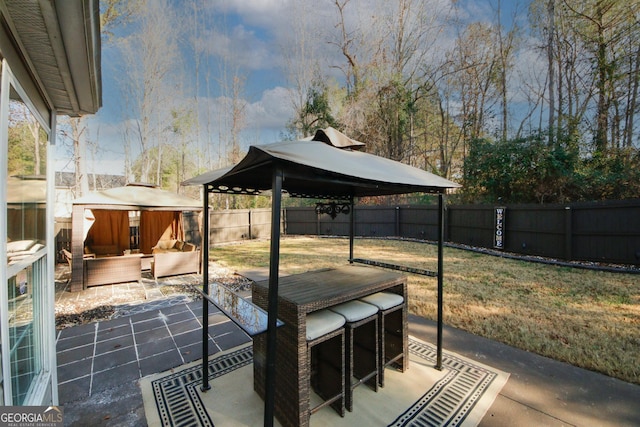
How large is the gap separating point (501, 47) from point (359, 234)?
10.6m

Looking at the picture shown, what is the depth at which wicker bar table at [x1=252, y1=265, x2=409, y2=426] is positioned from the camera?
170 cm

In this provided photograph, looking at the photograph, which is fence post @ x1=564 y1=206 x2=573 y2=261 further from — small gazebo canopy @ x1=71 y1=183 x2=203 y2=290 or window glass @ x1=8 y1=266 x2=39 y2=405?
window glass @ x1=8 y1=266 x2=39 y2=405

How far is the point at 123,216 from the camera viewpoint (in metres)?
7.36

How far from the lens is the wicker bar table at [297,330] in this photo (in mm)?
1704

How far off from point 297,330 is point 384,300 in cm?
90

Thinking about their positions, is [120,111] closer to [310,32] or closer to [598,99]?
[310,32]

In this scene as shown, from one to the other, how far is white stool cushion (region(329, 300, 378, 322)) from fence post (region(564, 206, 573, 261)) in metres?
7.32

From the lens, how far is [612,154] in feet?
26.0

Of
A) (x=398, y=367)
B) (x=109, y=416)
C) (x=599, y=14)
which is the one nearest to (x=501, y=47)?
(x=599, y=14)

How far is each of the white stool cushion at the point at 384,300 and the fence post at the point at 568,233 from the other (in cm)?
692

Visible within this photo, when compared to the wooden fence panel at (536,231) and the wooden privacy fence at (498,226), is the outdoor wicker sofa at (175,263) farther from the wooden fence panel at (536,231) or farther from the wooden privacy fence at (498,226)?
the wooden fence panel at (536,231)
